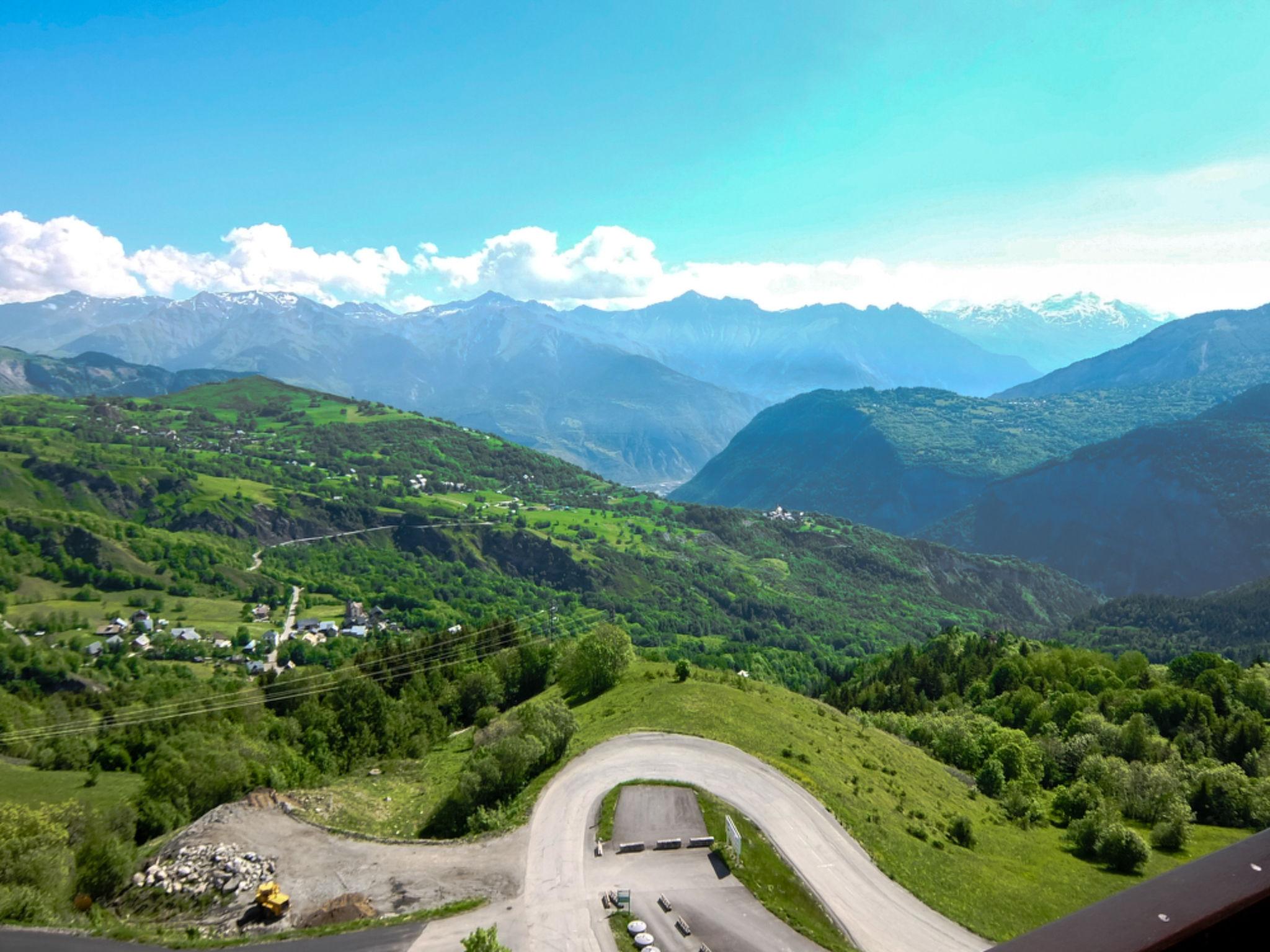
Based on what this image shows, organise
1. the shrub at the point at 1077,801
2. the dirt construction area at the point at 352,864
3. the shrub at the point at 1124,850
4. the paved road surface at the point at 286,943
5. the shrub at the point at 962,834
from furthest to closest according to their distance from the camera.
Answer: the shrub at the point at 1077,801 < the shrub at the point at 962,834 < the shrub at the point at 1124,850 < the dirt construction area at the point at 352,864 < the paved road surface at the point at 286,943

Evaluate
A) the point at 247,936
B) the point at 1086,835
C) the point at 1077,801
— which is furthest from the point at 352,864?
the point at 1077,801

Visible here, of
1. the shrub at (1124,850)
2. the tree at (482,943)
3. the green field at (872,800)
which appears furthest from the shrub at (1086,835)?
the tree at (482,943)

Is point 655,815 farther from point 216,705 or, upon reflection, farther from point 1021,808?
point 216,705

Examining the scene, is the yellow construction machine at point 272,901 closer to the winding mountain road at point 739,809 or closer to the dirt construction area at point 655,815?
the winding mountain road at point 739,809

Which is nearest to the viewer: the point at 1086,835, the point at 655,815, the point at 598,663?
the point at 655,815

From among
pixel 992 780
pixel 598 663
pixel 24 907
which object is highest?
pixel 24 907

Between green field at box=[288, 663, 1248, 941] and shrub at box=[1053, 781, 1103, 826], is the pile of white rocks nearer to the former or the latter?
green field at box=[288, 663, 1248, 941]

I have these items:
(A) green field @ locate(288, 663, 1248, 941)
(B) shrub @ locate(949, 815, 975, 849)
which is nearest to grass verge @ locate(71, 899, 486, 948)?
(A) green field @ locate(288, 663, 1248, 941)
